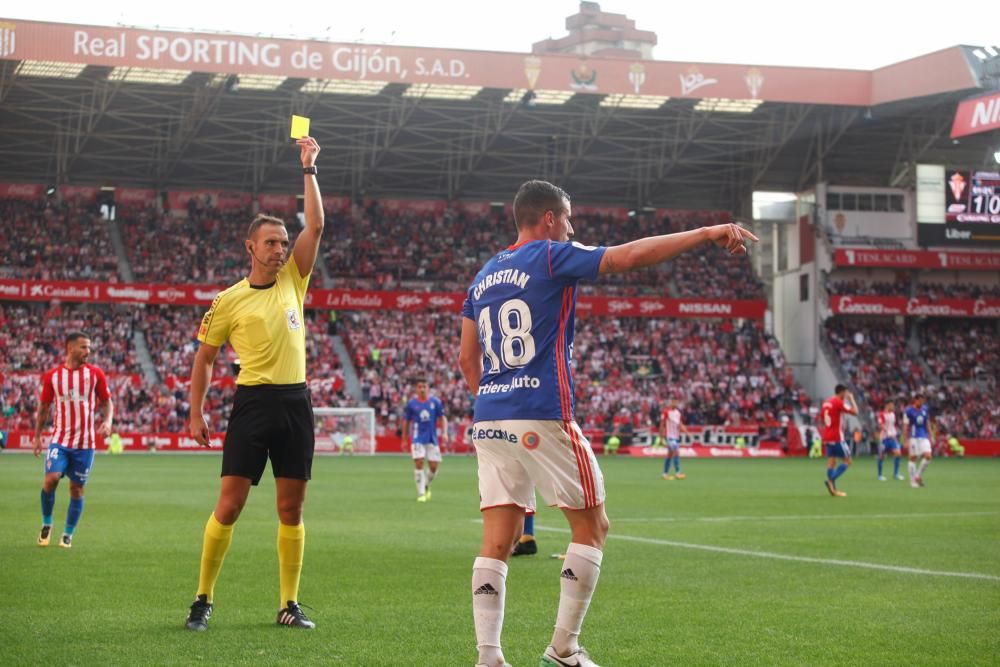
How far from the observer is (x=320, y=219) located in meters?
8.25

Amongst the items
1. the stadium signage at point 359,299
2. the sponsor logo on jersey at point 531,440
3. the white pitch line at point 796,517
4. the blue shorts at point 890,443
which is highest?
the stadium signage at point 359,299

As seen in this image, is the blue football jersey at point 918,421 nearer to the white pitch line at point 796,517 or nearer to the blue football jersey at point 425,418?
the white pitch line at point 796,517

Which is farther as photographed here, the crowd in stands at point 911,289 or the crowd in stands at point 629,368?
the crowd in stands at point 911,289

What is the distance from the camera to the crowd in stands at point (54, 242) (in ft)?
173

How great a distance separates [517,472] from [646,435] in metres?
44.2

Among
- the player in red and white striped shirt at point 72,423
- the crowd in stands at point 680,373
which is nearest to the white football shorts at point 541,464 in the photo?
the player in red and white striped shirt at point 72,423

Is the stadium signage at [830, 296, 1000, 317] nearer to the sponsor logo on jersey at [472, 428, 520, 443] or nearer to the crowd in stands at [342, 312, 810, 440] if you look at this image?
the crowd in stands at [342, 312, 810, 440]

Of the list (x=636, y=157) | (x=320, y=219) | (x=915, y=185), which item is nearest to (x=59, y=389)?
(x=320, y=219)

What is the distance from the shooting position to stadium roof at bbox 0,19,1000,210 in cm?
4366

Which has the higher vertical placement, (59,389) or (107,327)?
(107,327)

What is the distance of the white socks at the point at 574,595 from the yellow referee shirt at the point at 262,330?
9.01 feet

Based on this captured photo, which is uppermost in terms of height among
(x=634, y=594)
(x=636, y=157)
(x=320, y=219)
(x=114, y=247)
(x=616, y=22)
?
(x=616, y=22)

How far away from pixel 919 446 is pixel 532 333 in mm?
24252

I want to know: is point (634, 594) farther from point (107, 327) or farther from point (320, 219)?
point (107, 327)
